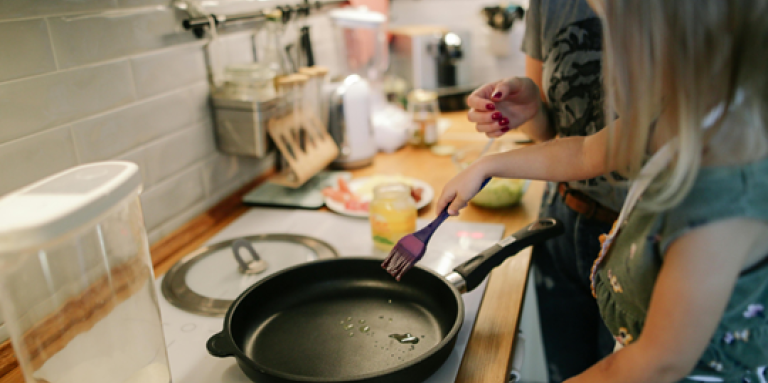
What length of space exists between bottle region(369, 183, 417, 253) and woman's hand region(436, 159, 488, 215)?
318 mm

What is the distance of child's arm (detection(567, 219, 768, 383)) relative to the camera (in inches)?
20.7

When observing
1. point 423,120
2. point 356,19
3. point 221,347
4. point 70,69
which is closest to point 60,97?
point 70,69

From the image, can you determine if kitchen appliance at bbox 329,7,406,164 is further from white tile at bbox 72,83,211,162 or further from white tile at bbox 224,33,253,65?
white tile at bbox 72,83,211,162

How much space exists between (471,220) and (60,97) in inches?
32.8

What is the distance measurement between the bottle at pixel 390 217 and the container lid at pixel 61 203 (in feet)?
1.79

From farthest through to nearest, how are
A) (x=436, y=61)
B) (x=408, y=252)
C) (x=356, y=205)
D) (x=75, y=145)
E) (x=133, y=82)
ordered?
(x=436, y=61) → (x=356, y=205) → (x=133, y=82) → (x=75, y=145) → (x=408, y=252)

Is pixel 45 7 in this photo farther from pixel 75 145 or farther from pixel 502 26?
pixel 502 26

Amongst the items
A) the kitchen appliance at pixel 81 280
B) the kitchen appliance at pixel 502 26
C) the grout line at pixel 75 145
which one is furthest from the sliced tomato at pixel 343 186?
the kitchen appliance at pixel 502 26

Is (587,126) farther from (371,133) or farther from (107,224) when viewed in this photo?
(107,224)

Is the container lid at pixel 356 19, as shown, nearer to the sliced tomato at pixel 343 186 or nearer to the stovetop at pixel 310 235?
the sliced tomato at pixel 343 186

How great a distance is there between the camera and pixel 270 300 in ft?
3.00

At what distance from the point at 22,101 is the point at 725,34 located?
915mm

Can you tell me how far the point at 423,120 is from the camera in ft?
5.83

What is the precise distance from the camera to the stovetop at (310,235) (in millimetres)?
773
